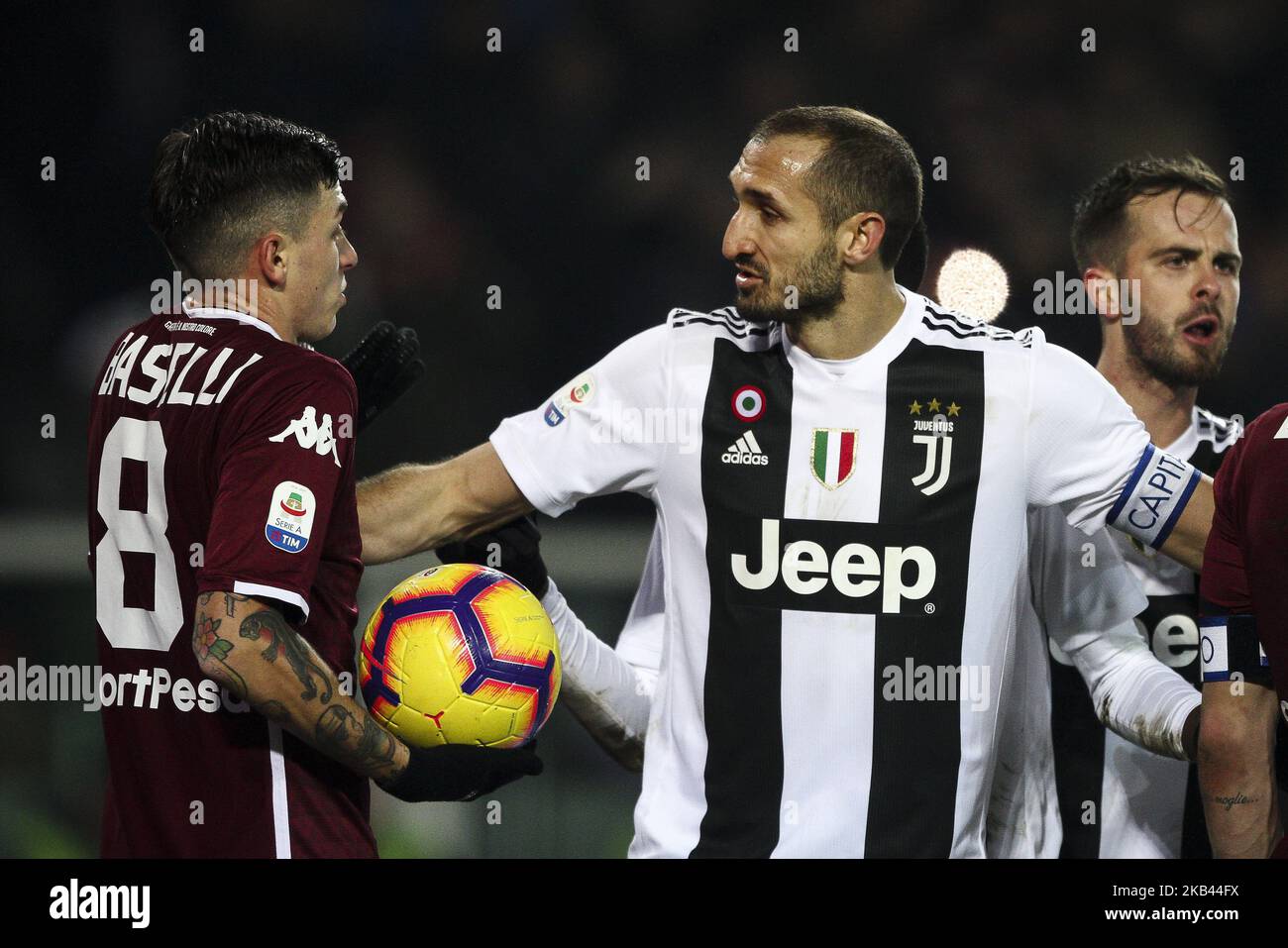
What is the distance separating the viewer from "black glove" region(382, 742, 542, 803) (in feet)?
7.84

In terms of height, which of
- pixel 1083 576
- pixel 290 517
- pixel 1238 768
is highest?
pixel 290 517

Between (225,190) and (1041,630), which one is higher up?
(225,190)

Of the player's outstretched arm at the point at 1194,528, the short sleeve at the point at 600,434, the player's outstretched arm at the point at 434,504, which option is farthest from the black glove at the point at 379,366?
the player's outstretched arm at the point at 1194,528

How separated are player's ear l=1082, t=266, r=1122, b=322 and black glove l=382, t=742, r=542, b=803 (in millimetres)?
1958

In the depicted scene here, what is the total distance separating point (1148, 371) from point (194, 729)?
7.80 ft

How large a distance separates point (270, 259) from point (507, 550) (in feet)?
2.69

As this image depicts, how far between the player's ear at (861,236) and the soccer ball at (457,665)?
3.20ft

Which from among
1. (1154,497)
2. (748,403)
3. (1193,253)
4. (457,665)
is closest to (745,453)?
(748,403)

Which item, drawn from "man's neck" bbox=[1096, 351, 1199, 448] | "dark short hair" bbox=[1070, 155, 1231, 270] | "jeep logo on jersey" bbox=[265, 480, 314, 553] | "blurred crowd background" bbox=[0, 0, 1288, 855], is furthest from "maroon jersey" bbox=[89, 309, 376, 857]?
"blurred crowd background" bbox=[0, 0, 1288, 855]

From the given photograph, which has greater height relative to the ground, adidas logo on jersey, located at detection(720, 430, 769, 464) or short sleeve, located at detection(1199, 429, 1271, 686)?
adidas logo on jersey, located at detection(720, 430, 769, 464)

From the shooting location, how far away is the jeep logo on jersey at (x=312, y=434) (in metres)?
2.24

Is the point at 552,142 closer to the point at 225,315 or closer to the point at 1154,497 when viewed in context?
the point at 225,315

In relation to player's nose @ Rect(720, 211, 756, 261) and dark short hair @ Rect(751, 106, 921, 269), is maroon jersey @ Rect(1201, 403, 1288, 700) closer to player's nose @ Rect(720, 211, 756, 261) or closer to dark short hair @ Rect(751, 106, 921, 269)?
dark short hair @ Rect(751, 106, 921, 269)

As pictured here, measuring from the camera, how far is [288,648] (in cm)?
219
